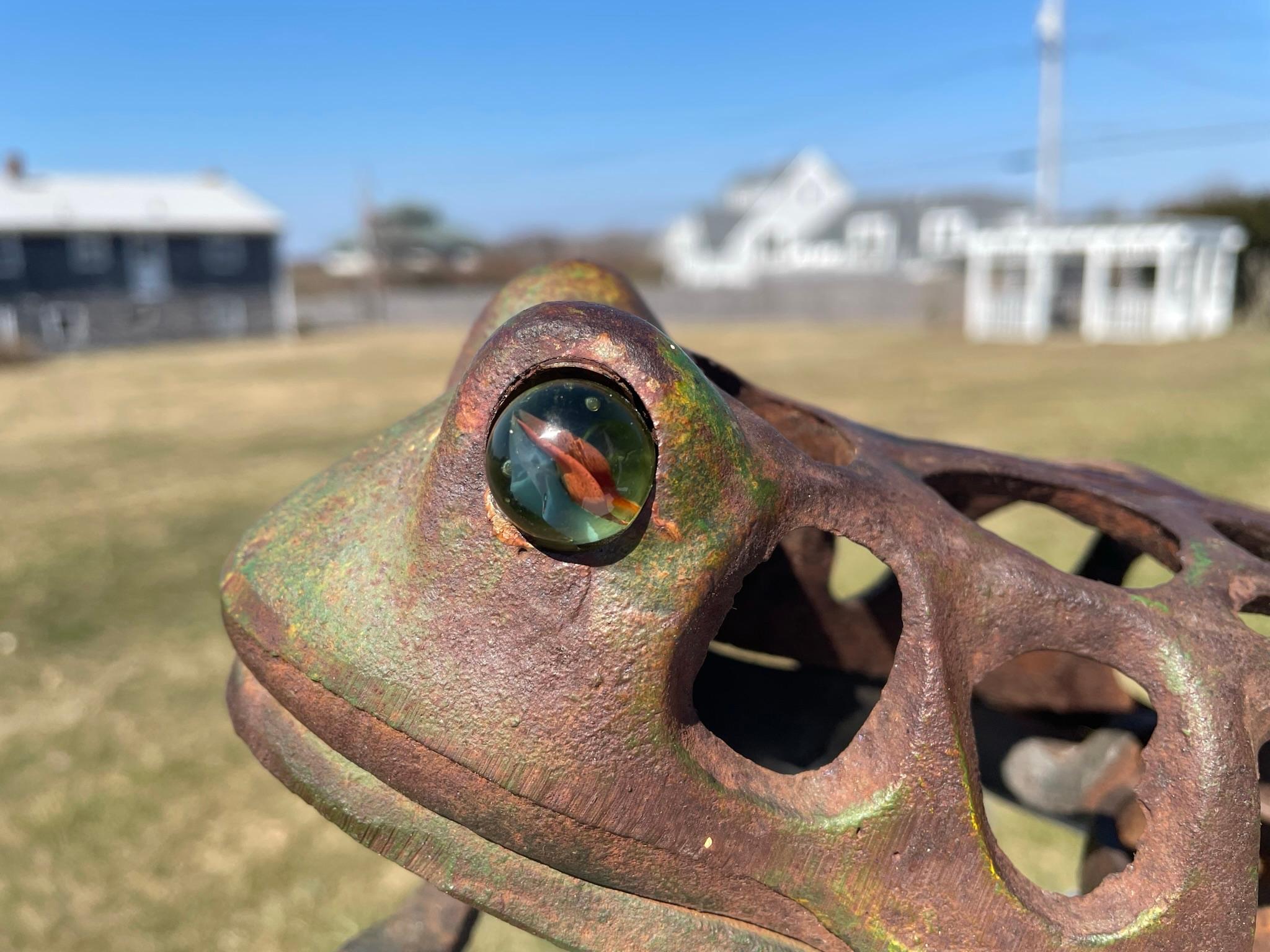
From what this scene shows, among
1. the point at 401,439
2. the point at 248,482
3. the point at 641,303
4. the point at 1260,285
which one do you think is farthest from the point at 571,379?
the point at 1260,285

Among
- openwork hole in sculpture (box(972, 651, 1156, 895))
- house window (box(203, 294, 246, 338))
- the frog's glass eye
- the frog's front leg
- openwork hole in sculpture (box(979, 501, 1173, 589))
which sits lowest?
house window (box(203, 294, 246, 338))

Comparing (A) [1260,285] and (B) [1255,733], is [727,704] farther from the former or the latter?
(A) [1260,285]

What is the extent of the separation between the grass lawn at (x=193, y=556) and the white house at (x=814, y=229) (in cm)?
3111

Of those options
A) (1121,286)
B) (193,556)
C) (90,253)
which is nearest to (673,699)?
(193,556)

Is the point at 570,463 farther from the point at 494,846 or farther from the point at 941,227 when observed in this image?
the point at 941,227

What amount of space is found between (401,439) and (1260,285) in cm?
3112

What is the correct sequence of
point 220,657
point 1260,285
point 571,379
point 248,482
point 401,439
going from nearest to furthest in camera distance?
point 571,379 → point 401,439 → point 220,657 → point 248,482 → point 1260,285

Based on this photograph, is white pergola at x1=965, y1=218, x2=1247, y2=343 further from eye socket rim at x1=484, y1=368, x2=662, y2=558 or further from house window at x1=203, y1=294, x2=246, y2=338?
eye socket rim at x1=484, y1=368, x2=662, y2=558

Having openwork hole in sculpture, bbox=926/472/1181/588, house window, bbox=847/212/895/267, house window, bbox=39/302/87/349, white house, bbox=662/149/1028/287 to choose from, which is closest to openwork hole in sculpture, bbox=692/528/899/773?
openwork hole in sculpture, bbox=926/472/1181/588

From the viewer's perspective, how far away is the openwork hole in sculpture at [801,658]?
1.88 m

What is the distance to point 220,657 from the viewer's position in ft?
19.3

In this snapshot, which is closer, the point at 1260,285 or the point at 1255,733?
the point at 1255,733

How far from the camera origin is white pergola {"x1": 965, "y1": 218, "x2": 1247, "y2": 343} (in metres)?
24.8

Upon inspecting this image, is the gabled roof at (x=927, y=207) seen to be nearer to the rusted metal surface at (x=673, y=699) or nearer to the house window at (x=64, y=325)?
the house window at (x=64, y=325)
